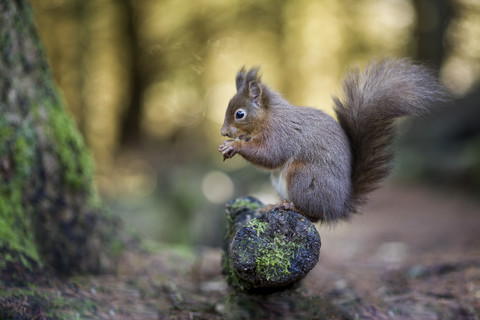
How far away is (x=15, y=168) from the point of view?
2.82 m

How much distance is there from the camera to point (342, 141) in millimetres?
2602

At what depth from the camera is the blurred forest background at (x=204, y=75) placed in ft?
28.4

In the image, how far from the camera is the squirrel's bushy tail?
2482 millimetres

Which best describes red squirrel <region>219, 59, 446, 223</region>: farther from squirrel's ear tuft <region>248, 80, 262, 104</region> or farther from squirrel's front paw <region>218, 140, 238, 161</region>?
squirrel's ear tuft <region>248, 80, 262, 104</region>

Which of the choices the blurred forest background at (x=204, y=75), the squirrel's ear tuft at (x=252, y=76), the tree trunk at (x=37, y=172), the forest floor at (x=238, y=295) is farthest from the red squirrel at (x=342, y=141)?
Result: the blurred forest background at (x=204, y=75)

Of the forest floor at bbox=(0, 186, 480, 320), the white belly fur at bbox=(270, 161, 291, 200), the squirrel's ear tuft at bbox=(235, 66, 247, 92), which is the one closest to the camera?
the forest floor at bbox=(0, 186, 480, 320)

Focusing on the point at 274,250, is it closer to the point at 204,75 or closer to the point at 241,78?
the point at 241,78

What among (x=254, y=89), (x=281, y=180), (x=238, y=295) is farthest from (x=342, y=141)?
(x=238, y=295)

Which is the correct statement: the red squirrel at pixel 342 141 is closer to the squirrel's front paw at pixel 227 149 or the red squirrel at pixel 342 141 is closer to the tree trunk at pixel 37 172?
the squirrel's front paw at pixel 227 149

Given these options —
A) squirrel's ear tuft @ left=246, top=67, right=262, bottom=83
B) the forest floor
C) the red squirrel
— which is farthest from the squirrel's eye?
the forest floor

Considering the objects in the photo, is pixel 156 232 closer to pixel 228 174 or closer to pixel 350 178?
pixel 228 174

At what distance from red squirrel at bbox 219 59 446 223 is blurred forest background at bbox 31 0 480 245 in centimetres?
374

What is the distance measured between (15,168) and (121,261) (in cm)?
121

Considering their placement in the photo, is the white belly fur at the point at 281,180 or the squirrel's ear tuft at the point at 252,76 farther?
the squirrel's ear tuft at the point at 252,76
